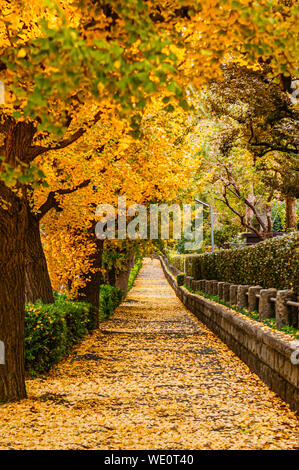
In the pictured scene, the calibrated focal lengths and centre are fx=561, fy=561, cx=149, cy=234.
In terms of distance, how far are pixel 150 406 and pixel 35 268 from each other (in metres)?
5.87

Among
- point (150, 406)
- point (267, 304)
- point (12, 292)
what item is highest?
point (12, 292)

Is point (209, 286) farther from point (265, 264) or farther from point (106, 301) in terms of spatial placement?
point (265, 264)

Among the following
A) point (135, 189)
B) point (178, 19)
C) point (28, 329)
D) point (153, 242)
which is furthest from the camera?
point (153, 242)

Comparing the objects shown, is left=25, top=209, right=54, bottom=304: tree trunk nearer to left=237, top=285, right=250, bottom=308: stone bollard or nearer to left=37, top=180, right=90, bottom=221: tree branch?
left=37, top=180, right=90, bottom=221: tree branch

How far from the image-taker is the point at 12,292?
8.00m

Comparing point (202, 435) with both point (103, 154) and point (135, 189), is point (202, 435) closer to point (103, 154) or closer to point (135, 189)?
point (103, 154)

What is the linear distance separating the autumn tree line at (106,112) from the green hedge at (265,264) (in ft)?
9.58

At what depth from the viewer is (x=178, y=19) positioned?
225 inches

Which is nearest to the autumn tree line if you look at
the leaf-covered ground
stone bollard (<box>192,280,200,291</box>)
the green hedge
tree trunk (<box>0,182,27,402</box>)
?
tree trunk (<box>0,182,27,402</box>)

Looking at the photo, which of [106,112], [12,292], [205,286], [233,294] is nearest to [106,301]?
[205,286]

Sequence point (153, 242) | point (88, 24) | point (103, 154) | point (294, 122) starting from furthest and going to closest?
point (153, 242)
point (294, 122)
point (103, 154)
point (88, 24)

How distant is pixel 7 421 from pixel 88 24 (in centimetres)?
477

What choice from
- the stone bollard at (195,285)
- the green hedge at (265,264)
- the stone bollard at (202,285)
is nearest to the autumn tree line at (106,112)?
the green hedge at (265,264)

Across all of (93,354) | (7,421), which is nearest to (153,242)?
(93,354)
